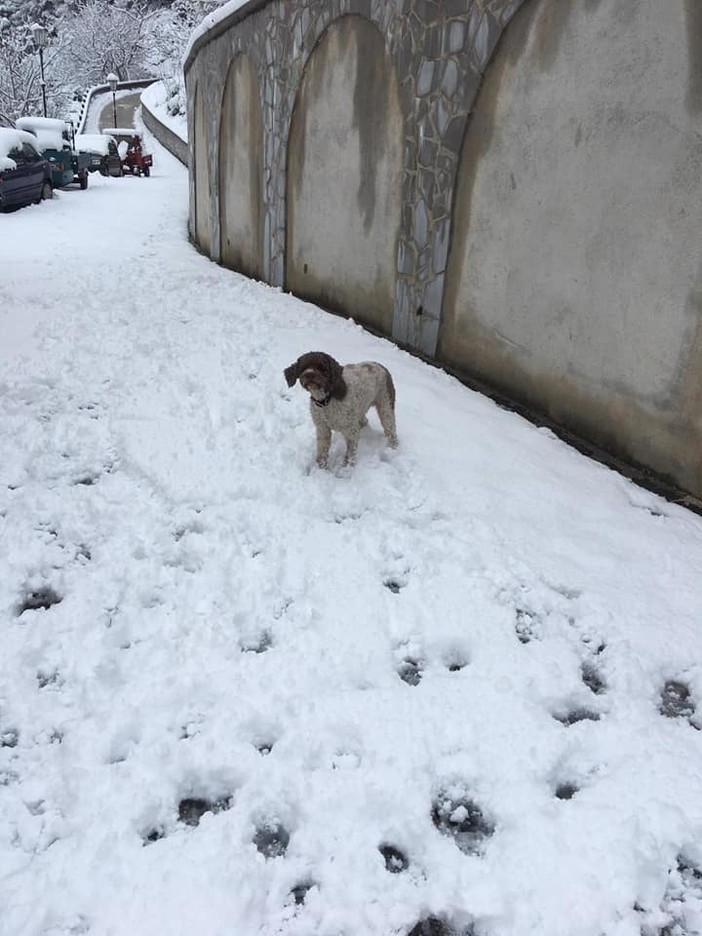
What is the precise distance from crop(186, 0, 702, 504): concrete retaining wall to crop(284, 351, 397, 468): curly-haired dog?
1.54 metres

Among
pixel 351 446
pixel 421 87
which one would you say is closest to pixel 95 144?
pixel 421 87

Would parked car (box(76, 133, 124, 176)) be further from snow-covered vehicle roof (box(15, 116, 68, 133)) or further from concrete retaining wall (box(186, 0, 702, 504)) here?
concrete retaining wall (box(186, 0, 702, 504))

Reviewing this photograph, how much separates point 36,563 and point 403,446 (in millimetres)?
2602

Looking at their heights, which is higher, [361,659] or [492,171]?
[492,171]

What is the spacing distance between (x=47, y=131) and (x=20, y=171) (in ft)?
22.5

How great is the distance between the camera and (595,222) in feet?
15.0

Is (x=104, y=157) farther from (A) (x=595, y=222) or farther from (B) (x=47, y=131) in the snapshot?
(A) (x=595, y=222)

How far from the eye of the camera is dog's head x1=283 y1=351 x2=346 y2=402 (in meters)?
3.78

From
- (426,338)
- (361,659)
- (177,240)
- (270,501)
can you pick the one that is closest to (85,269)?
(177,240)

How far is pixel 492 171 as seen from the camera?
548 centimetres

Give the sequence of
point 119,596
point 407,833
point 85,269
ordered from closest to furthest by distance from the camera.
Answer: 1. point 407,833
2. point 119,596
3. point 85,269

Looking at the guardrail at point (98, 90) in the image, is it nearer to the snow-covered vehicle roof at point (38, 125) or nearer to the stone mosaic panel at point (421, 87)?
the snow-covered vehicle roof at point (38, 125)

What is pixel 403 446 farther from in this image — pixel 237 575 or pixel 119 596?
pixel 119 596

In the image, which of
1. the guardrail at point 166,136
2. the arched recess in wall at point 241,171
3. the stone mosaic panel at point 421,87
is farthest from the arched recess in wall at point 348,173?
the guardrail at point 166,136
